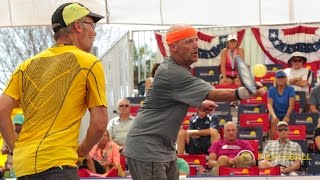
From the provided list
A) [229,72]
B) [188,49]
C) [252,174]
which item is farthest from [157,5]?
[188,49]

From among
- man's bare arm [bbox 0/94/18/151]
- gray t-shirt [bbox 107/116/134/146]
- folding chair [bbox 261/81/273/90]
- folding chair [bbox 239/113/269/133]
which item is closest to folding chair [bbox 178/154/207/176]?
gray t-shirt [bbox 107/116/134/146]

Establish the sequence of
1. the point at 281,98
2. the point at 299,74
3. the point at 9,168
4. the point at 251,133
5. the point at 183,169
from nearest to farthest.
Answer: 1. the point at 183,169
2. the point at 9,168
3. the point at 251,133
4. the point at 281,98
5. the point at 299,74

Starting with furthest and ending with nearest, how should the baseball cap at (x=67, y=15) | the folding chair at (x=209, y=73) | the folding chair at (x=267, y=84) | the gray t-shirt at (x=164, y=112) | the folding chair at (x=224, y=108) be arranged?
the folding chair at (x=209, y=73) → the folding chair at (x=267, y=84) → the folding chair at (x=224, y=108) → the gray t-shirt at (x=164, y=112) → the baseball cap at (x=67, y=15)

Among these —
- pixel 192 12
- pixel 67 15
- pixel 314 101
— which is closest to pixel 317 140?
pixel 314 101

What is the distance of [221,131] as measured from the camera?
12398 mm

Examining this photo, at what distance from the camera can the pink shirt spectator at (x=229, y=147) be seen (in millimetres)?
10969

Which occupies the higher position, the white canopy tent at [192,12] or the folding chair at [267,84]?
the white canopy tent at [192,12]

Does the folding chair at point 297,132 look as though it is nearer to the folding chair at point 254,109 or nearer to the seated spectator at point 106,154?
the folding chair at point 254,109

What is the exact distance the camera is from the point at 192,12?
13.2 m

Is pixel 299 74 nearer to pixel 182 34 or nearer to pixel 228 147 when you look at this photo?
pixel 228 147

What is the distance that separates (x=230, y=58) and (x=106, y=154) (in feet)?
14.2

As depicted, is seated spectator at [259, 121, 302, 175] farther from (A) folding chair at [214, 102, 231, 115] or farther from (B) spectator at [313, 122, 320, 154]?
(A) folding chair at [214, 102, 231, 115]

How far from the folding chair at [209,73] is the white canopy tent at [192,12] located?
1794mm

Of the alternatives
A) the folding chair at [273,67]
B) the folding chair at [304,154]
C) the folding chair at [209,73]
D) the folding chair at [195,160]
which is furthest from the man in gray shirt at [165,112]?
the folding chair at [273,67]
